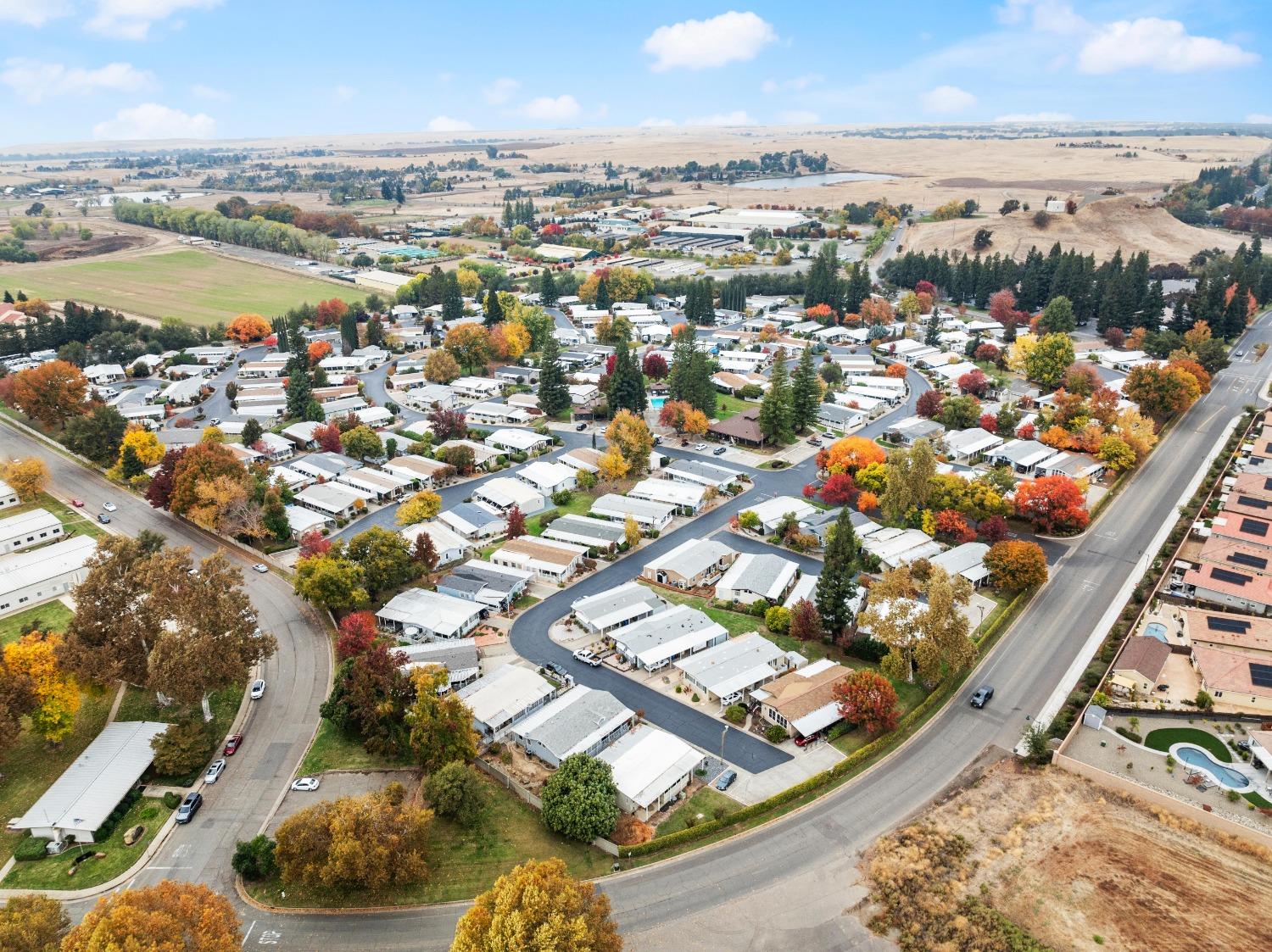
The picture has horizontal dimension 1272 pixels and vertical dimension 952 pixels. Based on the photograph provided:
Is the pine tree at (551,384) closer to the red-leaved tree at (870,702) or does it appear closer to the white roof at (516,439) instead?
the white roof at (516,439)

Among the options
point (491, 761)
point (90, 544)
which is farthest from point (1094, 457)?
point (90, 544)

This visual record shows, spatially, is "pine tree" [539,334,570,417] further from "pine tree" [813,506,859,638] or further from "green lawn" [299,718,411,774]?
"green lawn" [299,718,411,774]

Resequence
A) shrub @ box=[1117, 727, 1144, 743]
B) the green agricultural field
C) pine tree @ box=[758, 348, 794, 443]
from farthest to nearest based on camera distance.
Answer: the green agricultural field < pine tree @ box=[758, 348, 794, 443] < shrub @ box=[1117, 727, 1144, 743]

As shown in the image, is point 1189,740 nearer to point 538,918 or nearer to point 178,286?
point 538,918

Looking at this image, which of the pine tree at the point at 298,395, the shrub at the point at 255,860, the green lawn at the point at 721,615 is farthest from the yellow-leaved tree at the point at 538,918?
the pine tree at the point at 298,395

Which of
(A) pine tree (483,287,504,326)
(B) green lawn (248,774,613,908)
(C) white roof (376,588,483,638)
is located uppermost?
(A) pine tree (483,287,504,326)

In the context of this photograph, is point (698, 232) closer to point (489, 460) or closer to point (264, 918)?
point (489, 460)

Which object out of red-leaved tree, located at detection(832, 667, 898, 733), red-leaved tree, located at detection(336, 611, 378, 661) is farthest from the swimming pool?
red-leaved tree, located at detection(336, 611, 378, 661)
